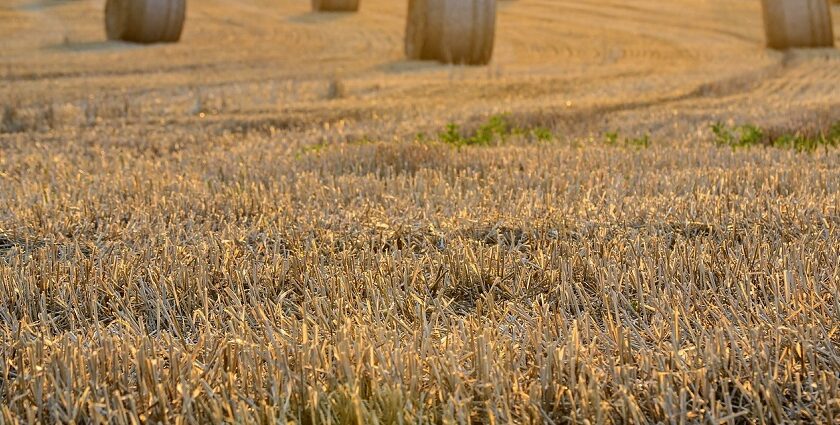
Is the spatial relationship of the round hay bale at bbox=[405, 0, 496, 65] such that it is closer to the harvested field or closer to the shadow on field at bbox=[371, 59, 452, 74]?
the shadow on field at bbox=[371, 59, 452, 74]

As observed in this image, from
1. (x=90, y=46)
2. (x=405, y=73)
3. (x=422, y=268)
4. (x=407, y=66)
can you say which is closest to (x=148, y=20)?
(x=90, y=46)

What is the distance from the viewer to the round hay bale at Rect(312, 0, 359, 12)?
78.1 ft

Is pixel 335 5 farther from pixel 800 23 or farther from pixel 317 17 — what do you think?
pixel 800 23

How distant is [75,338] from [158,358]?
0.88ft

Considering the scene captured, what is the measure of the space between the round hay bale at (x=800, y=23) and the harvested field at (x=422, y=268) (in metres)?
9.19

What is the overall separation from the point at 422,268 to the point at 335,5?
2203cm

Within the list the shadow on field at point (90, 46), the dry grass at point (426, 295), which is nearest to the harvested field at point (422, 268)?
the dry grass at point (426, 295)

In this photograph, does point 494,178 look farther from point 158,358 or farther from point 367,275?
point 158,358

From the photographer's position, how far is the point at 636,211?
3.29 meters

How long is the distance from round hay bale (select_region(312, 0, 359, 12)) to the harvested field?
650 inches

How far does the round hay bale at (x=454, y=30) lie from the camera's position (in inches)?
553

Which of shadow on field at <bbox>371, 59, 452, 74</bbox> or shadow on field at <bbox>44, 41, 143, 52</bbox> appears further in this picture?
shadow on field at <bbox>44, 41, 143, 52</bbox>

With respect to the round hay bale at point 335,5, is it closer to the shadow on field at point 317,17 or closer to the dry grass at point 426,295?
the shadow on field at point 317,17

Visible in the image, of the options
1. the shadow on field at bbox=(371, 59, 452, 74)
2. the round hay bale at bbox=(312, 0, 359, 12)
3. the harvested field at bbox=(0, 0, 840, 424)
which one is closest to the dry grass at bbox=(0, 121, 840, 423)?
the harvested field at bbox=(0, 0, 840, 424)
